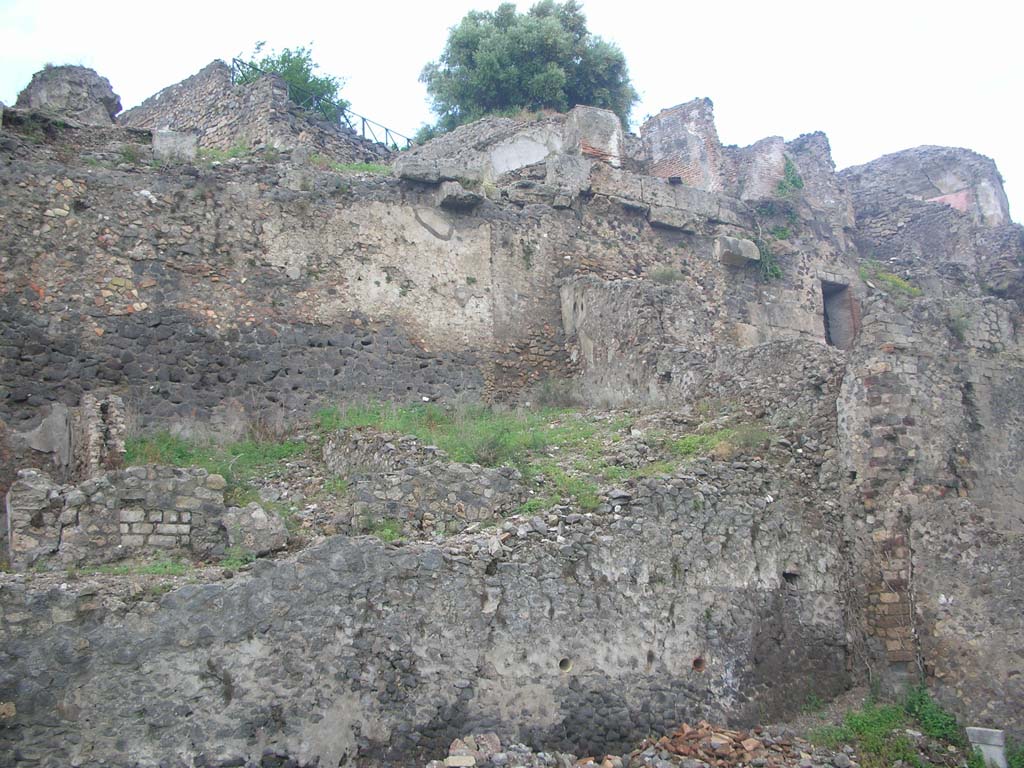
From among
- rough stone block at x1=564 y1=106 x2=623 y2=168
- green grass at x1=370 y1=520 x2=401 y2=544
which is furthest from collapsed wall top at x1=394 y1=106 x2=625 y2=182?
green grass at x1=370 y1=520 x2=401 y2=544

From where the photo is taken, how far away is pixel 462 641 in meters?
10.5

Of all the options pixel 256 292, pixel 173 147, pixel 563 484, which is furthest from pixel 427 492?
pixel 173 147

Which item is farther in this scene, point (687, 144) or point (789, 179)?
point (789, 179)

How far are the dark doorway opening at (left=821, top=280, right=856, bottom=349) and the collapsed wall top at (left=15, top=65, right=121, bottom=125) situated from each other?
1305cm

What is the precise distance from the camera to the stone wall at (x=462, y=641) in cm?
909

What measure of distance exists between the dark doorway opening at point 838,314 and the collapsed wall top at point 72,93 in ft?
42.8

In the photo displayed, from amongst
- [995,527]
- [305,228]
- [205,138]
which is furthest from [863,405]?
[205,138]

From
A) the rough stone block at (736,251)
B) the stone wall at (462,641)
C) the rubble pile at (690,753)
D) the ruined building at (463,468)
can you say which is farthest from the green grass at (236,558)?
the rough stone block at (736,251)

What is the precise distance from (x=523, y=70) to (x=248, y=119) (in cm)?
781

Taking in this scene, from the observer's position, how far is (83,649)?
909cm

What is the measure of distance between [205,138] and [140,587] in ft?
45.9

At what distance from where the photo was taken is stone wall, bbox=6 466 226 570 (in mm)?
10805

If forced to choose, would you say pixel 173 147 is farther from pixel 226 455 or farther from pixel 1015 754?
pixel 1015 754

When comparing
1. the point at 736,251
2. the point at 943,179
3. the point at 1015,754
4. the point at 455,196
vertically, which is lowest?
the point at 1015,754
